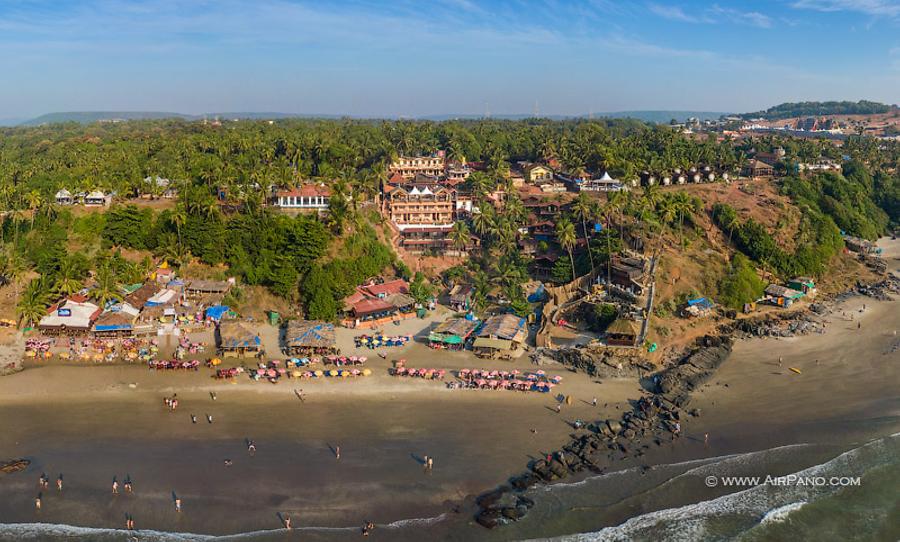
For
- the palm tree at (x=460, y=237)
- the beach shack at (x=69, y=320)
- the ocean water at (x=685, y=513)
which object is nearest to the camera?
the ocean water at (x=685, y=513)

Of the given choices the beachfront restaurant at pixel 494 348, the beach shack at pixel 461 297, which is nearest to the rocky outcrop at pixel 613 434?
the beachfront restaurant at pixel 494 348

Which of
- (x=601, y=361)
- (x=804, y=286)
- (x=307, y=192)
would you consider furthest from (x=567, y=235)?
(x=307, y=192)

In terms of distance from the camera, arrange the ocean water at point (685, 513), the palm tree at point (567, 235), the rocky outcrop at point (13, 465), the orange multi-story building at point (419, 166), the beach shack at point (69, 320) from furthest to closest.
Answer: the orange multi-story building at point (419, 166), the palm tree at point (567, 235), the beach shack at point (69, 320), the rocky outcrop at point (13, 465), the ocean water at point (685, 513)

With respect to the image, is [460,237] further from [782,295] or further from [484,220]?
[782,295]

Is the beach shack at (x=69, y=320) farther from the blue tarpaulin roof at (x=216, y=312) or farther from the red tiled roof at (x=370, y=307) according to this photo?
the red tiled roof at (x=370, y=307)

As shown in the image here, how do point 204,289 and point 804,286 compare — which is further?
point 804,286

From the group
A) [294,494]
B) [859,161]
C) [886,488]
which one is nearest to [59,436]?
[294,494]

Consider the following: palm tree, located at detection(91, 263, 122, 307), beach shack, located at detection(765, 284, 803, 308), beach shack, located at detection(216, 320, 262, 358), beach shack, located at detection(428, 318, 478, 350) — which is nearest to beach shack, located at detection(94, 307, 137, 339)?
palm tree, located at detection(91, 263, 122, 307)
